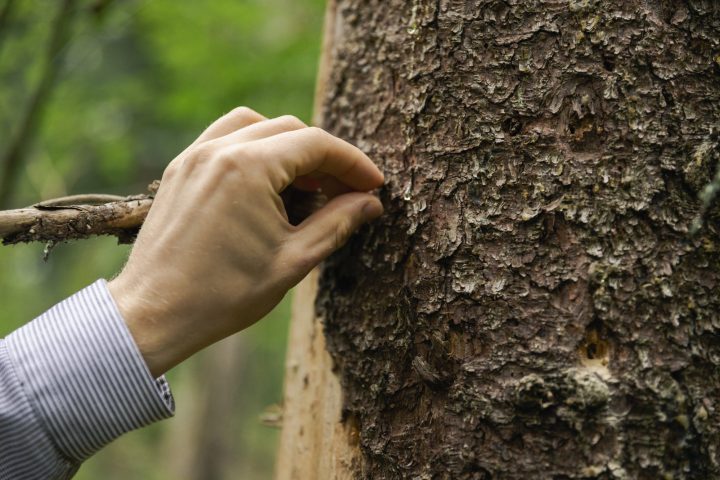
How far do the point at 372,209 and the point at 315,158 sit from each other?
0.20m

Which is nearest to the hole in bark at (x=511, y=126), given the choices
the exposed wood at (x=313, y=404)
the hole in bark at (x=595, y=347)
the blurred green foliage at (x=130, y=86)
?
the hole in bark at (x=595, y=347)

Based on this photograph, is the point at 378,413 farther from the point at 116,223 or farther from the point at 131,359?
the point at 116,223

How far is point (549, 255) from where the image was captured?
127 cm

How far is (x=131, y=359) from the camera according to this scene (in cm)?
125

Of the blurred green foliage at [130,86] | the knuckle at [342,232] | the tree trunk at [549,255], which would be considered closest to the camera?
the tree trunk at [549,255]

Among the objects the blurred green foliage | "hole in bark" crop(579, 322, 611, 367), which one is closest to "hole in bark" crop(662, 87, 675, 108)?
"hole in bark" crop(579, 322, 611, 367)

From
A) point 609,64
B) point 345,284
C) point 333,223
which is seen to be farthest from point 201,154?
point 609,64

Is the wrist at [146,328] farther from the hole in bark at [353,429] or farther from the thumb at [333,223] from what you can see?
the hole in bark at [353,429]

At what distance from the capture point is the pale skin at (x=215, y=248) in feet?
4.09

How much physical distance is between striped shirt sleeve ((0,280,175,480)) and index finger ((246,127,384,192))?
0.44 m

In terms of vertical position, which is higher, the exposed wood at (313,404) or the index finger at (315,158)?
the index finger at (315,158)

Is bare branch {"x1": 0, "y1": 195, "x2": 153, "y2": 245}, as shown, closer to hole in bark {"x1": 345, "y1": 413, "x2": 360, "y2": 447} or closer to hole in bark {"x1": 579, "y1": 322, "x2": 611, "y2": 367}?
hole in bark {"x1": 345, "y1": 413, "x2": 360, "y2": 447}

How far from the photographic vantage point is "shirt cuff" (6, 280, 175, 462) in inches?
49.3

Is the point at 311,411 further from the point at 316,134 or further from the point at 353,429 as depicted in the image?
the point at 316,134
